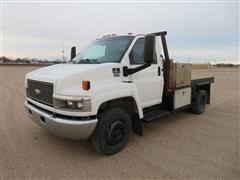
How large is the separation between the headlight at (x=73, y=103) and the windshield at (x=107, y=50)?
1119 millimetres

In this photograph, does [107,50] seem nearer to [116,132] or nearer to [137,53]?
[137,53]

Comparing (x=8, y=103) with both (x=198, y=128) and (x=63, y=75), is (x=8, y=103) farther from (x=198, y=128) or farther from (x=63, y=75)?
(x=198, y=128)

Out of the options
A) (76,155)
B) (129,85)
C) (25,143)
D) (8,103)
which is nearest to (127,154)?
(76,155)

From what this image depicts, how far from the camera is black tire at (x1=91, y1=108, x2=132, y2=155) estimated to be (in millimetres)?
A: 3191

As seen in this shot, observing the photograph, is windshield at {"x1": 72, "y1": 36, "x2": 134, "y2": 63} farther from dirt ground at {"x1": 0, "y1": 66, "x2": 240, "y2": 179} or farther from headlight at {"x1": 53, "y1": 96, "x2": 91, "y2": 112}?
dirt ground at {"x1": 0, "y1": 66, "x2": 240, "y2": 179}

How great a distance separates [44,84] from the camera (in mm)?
3217

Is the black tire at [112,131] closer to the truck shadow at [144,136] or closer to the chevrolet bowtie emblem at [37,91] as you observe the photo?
the truck shadow at [144,136]

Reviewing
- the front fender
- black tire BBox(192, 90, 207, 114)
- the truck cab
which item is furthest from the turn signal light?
black tire BBox(192, 90, 207, 114)

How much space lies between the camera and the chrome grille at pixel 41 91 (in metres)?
3.10

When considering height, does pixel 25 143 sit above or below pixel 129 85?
below

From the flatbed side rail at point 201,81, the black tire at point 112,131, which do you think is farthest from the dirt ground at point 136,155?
the flatbed side rail at point 201,81

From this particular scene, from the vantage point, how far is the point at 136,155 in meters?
3.39

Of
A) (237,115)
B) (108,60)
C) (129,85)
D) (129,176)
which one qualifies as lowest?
(129,176)

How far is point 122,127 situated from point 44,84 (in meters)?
1.56
